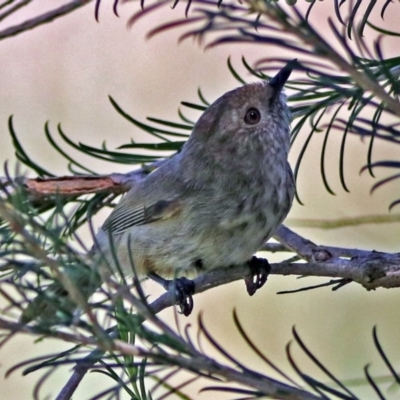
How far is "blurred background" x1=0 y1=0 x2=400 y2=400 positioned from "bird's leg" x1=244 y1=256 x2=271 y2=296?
0.88m

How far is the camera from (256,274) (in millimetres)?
1974

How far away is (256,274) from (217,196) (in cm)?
25

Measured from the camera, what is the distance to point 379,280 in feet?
4.54

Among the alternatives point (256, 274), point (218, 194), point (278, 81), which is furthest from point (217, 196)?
point (278, 81)

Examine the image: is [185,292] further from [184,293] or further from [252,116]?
[252,116]

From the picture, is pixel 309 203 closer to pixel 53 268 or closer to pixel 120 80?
pixel 120 80

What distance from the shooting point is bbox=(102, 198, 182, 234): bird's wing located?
86.7 inches

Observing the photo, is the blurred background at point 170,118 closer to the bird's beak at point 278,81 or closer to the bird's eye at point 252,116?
the bird's eye at point 252,116

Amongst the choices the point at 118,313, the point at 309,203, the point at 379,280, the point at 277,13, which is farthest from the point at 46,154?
the point at 277,13

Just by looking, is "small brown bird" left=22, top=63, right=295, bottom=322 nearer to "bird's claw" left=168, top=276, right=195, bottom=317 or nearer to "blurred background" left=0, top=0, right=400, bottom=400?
"bird's claw" left=168, top=276, right=195, bottom=317

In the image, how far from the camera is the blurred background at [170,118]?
3.13 metres

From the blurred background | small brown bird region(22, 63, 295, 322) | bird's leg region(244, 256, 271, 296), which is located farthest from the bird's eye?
the blurred background

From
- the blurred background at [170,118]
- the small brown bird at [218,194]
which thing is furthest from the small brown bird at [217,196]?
the blurred background at [170,118]

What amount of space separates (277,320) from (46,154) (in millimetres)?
1349
